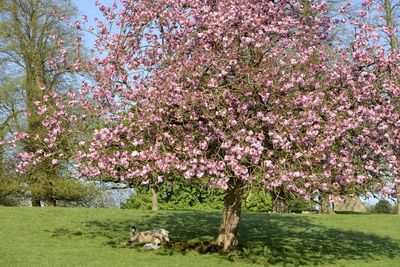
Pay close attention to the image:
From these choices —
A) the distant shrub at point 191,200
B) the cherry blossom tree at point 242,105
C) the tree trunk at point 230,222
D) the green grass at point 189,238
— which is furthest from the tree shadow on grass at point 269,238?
the distant shrub at point 191,200

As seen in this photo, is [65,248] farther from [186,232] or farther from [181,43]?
[181,43]

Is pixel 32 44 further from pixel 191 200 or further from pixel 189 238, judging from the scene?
pixel 189 238

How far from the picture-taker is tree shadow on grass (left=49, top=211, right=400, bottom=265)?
19578mm

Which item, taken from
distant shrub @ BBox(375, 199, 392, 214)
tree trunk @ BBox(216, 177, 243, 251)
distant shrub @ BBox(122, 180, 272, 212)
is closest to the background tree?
distant shrub @ BBox(122, 180, 272, 212)

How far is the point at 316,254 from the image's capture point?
20250 mm

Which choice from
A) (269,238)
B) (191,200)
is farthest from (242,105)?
(191,200)

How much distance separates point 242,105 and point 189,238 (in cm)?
870

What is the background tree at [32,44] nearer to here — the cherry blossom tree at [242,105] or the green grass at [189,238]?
the green grass at [189,238]

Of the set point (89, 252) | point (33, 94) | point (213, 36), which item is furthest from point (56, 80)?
point (213, 36)

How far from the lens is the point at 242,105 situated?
50.0 ft

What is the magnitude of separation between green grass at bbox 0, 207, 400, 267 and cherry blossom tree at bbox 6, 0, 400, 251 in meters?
3.38

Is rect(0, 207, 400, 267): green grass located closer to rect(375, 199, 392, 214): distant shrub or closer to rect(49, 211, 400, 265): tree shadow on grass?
rect(49, 211, 400, 265): tree shadow on grass

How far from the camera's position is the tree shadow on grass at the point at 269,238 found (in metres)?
19.6

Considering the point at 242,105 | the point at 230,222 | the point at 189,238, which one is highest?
the point at 242,105
